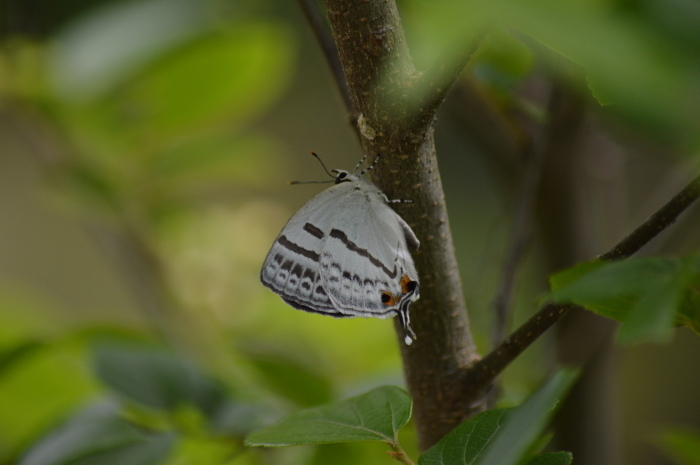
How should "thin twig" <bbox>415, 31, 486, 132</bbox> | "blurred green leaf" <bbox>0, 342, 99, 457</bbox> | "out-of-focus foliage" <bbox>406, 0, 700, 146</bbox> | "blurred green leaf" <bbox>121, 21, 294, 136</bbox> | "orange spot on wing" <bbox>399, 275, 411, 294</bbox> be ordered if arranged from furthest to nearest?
"blurred green leaf" <bbox>121, 21, 294, 136</bbox>
"blurred green leaf" <bbox>0, 342, 99, 457</bbox>
"orange spot on wing" <bbox>399, 275, 411, 294</bbox>
"thin twig" <bbox>415, 31, 486, 132</bbox>
"out-of-focus foliage" <bbox>406, 0, 700, 146</bbox>

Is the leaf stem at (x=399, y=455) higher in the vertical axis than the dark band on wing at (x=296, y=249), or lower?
lower

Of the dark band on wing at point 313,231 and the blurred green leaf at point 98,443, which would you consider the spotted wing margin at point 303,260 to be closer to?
the dark band on wing at point 313,231

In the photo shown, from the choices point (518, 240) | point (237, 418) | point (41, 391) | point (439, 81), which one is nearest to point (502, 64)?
point (518, 240)

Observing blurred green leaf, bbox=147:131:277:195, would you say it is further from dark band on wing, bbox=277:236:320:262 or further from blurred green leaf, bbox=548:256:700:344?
blurred green leaf, bbox=548:256:700:344

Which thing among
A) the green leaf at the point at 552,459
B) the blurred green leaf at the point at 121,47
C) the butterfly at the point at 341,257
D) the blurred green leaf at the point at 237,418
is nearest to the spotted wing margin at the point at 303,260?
the butterfly at the point at 341,257

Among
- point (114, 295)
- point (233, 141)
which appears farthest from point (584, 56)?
point (114, 295)

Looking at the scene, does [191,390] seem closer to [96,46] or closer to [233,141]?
[233,141]

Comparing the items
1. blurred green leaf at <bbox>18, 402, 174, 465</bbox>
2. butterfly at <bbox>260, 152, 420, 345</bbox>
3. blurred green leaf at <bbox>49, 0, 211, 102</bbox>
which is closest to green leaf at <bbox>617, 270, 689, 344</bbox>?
butterfly at <bbox>260, 152, 420, 345</bbox>
